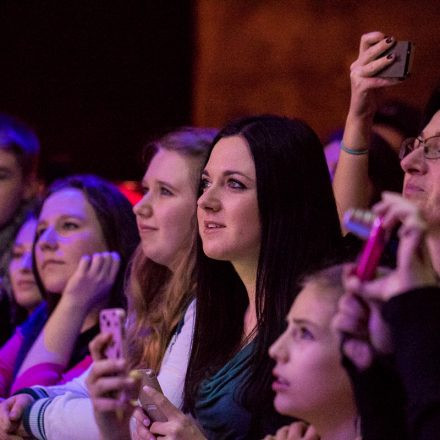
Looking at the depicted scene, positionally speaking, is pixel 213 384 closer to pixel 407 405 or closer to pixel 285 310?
pixel 285 310

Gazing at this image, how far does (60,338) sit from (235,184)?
3.47 ft

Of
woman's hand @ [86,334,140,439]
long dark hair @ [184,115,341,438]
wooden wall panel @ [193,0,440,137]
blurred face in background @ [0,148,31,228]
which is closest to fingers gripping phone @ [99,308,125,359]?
woman's hand @ [86,334,140,439]

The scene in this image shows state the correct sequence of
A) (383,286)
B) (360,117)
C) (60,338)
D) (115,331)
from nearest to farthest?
(383,286) < (115,331) < (360,117) < (60,338)

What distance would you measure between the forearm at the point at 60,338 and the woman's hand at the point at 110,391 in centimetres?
130

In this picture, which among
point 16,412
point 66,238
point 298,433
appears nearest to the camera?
point 298,433

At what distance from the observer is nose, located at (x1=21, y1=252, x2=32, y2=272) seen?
3.51 m

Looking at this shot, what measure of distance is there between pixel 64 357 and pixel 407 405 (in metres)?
1.74

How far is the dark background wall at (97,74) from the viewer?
549cm

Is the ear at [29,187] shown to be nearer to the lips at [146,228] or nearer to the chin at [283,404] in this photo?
the lips at [146,228]

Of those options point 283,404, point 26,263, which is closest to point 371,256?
point 283,404

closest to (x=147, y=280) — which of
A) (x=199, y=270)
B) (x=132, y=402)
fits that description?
(x=199, y=270)

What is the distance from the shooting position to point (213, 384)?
209 cm

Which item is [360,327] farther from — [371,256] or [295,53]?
[295,53]

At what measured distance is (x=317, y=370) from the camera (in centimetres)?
160
